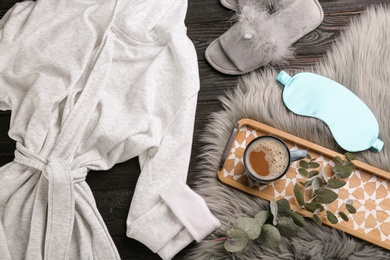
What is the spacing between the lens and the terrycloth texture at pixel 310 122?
3.56 feet

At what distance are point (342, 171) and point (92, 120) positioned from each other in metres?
0.66

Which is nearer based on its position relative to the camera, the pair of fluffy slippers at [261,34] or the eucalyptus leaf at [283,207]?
the eucalyptus leaf at [283,207]

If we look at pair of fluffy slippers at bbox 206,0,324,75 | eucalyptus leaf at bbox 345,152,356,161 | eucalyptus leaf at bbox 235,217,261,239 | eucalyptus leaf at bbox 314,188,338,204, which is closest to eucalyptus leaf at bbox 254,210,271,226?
eucalyptus leaf at bbox 235,217,261,239

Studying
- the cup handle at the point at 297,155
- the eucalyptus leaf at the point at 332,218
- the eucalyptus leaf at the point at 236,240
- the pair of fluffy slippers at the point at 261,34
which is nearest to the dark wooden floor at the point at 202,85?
the pair of fluffy slippers at the point at 261,34

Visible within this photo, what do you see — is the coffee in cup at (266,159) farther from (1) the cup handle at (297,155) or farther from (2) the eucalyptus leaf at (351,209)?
(2) the eucalyptus leaf at (351,209)

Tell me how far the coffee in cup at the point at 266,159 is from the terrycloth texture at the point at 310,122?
0.11 metres

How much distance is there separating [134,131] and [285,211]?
0.44 m

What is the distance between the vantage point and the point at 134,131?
1062mm

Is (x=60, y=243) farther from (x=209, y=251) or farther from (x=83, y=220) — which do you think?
(x=209, y=251)

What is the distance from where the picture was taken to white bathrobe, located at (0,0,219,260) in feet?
3.40

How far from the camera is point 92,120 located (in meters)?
1.08

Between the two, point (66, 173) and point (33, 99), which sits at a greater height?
point (33, 99)

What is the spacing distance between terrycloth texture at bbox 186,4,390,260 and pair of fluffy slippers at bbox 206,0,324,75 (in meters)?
0.05

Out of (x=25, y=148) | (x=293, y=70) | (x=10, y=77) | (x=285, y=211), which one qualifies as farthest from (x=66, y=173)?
(x=293, y=70)
